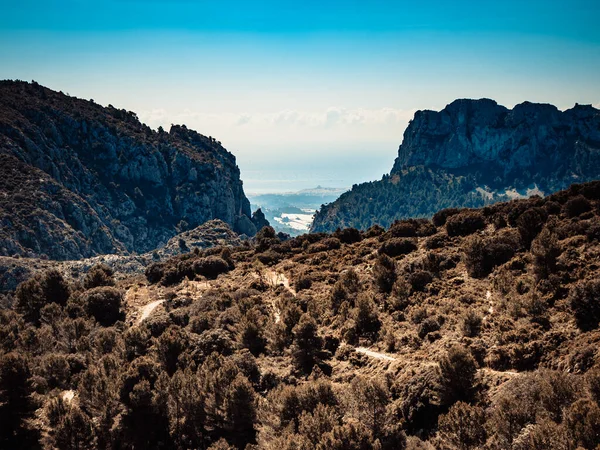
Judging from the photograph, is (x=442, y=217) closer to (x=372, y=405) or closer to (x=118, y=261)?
(x=372, y=405)

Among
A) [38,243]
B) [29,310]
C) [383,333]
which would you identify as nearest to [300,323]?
[383,333]

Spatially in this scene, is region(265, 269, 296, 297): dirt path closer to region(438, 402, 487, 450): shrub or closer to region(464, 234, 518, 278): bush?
region(464, 234, 518, 278): bush

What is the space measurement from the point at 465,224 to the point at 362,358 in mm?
23986

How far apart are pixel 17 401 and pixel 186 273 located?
106 feet

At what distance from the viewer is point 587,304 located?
70.2 feet

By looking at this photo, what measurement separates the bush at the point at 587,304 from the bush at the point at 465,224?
22.7 metres

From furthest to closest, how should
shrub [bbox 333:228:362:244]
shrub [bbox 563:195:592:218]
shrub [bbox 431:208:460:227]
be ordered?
shrub [bbox 333:228:362:244] → shrub [bbox 431:208:460:227] → shrub [bbox 563:195:592:218]

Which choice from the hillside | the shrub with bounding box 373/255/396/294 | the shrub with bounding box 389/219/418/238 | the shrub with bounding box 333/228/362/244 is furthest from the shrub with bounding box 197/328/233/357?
the shrub with bounding box 333/228/362/244

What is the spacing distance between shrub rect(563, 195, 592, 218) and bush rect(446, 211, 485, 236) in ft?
27.6

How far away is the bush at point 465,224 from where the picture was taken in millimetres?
44469

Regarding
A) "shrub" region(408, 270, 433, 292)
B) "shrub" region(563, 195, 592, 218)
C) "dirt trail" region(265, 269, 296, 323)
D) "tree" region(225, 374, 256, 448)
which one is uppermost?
"shrub" region(563, 195, 592, 218)

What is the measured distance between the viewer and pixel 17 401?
80.9 ft

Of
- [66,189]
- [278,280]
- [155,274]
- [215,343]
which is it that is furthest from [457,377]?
[66,189]

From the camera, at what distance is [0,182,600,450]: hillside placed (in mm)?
17594
